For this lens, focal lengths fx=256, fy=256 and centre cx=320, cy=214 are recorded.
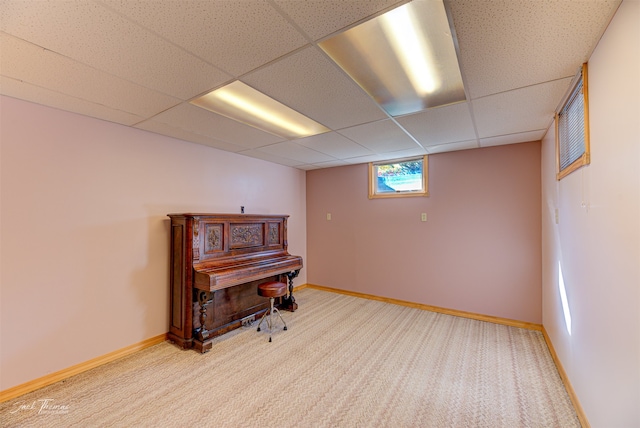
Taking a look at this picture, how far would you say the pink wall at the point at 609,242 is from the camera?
3.60 ft

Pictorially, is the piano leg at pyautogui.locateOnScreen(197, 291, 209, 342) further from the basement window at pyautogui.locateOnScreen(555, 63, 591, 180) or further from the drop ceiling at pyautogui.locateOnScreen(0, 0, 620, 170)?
the basement window at pyautogui.locateOnScreen(555, 63, 591, 180)

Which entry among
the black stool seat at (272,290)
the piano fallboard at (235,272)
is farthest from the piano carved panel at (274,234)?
the black stool seat at (272,290)

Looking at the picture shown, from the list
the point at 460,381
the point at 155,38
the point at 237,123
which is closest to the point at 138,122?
the point at 237,123

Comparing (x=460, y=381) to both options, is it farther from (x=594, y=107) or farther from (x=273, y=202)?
(x=273, y=202)

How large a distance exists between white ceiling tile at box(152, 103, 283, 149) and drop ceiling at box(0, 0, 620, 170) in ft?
0.08

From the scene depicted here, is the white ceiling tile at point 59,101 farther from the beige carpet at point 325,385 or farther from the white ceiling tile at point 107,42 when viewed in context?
the beige carpet at point 325,385

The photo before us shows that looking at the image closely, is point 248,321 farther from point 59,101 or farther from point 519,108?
point 519,108

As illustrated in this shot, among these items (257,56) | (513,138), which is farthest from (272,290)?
(513,138)

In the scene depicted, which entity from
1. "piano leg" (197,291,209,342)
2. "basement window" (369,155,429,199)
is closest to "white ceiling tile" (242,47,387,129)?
"basement window" (369,155,429,199)

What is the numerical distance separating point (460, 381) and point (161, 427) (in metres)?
2.28

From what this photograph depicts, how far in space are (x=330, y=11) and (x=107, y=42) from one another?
3.97 ft

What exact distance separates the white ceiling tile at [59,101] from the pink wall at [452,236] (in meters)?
3.21

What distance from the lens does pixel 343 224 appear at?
4652 millimetres

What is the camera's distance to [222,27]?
51.3 inches
